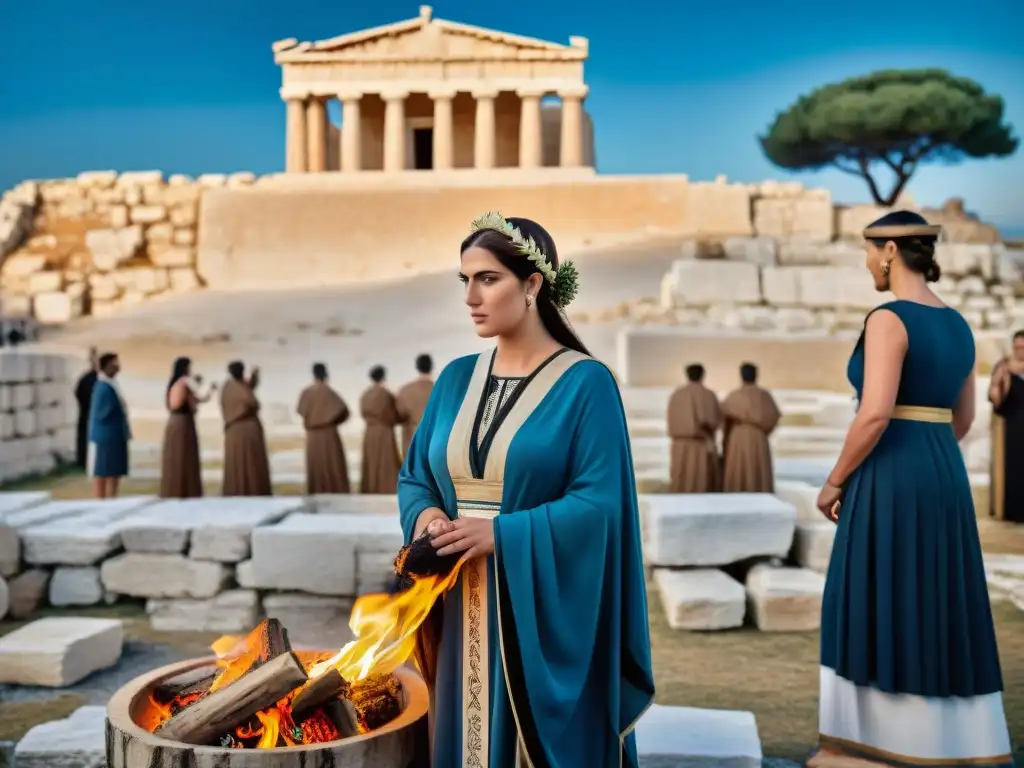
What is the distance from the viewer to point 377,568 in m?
5.45

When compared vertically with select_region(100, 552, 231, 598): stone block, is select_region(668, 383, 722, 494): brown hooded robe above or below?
above

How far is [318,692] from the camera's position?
2.48 m

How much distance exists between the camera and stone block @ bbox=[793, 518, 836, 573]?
5844 millimetres

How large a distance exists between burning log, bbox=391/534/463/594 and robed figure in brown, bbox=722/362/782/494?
6958 mm

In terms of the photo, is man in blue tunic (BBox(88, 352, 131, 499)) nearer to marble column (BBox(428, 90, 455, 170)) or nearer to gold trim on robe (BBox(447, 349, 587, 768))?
gold trim on robe (BBox(447, 349, 587, 768))

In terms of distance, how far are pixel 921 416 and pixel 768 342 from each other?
1377 cm

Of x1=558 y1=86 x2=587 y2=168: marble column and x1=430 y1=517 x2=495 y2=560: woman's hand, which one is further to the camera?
x1=558 y1=86 x2=587 y2=168: marble column

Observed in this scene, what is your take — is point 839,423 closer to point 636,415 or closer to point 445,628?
point 636,415

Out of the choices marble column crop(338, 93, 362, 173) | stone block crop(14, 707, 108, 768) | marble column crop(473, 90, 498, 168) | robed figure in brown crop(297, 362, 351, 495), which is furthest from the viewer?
Result: marble column crop(338, 93, 362, 173)

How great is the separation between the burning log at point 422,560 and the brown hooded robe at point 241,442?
282 inches

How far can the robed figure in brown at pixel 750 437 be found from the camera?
9047 mm

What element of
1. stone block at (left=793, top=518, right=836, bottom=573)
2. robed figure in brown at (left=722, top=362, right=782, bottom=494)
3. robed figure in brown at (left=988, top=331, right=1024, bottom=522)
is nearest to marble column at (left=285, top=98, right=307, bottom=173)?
robed figure in brown at (left=722, top=362, right=782, bottom=494)

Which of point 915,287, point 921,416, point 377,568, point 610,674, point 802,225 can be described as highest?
point 802,225

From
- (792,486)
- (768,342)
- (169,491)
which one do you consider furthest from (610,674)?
(768,342)
